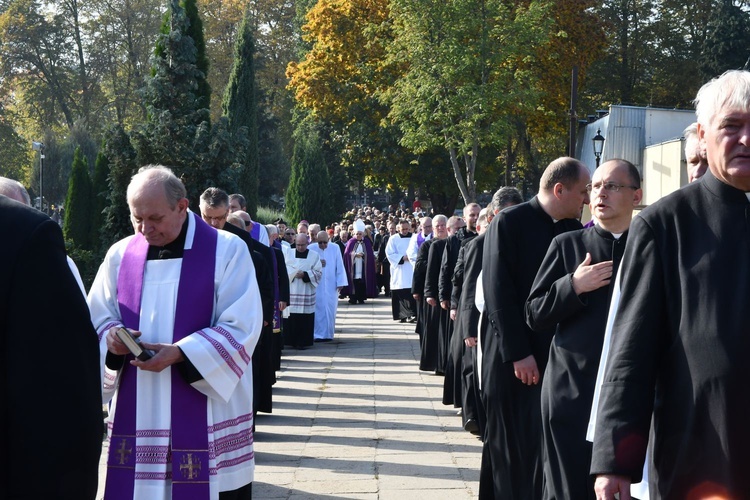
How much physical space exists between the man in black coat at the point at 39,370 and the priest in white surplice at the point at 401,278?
1849 centimetres

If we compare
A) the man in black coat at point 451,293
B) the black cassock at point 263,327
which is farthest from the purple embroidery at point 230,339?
the man in black coat at point 451,293

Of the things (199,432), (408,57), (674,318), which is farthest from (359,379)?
(408,57)

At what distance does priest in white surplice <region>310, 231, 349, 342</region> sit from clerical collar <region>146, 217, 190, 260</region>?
1232cm

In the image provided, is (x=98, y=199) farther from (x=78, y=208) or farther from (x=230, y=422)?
(x=230, y=422)

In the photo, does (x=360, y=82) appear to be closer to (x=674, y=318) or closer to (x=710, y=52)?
(x=710, y=52)

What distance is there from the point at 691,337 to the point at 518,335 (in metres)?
2.83

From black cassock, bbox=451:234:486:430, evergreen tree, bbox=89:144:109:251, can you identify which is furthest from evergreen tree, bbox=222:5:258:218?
black cassock, bbox=451:234:486:430

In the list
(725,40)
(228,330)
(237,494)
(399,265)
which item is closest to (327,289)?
(399,265)

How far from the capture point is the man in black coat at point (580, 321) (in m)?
4.77

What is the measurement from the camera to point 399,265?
2147 centimetres

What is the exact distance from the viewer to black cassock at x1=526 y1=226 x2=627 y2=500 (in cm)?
477

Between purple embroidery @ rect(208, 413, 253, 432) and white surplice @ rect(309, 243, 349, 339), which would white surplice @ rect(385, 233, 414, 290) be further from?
purple embroidery @ rect(208, 413, 253, 432)

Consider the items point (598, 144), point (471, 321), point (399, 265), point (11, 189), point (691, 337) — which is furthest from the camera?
point (598, 144)

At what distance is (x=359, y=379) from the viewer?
43.7 ft
